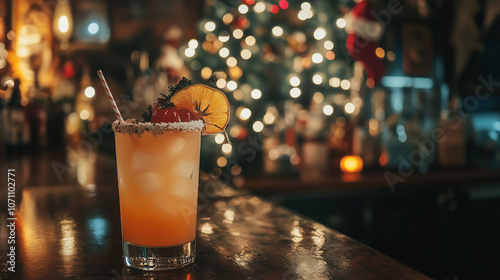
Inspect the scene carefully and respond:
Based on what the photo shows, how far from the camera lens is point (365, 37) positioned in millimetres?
3164

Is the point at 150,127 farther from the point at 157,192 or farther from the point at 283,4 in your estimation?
the point at 283,4

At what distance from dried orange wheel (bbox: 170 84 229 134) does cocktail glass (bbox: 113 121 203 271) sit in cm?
3

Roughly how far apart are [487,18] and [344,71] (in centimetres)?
132

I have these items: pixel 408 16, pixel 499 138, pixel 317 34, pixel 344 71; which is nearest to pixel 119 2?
pixel 317 34

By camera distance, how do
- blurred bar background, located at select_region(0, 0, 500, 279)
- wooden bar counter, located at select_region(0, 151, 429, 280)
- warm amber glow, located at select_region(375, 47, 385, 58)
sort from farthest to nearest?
1. warm amber glow, located at select_region(375, 47, 385, 58)
2. blurred bar background, located at select_region(0, 0, 500, 279)
3. wooden bar counter, located at select_region(0, 151, 429, 280)

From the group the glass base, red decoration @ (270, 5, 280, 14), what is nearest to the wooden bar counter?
the glass base

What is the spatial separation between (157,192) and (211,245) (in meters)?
0.14

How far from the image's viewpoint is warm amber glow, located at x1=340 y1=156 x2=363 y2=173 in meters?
3.13

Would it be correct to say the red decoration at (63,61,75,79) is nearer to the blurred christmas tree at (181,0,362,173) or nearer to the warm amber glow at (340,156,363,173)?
the blurred christmas tree at (181,0,362,173)

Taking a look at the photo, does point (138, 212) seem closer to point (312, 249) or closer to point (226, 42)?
point (312, 249)

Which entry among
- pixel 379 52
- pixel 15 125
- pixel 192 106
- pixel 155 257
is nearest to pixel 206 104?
pixel 192 106

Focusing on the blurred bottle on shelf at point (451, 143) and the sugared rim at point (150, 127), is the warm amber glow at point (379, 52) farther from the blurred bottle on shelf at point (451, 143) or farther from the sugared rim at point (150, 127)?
the sugared rim at point (150, 127)

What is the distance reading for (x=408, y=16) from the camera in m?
3.52

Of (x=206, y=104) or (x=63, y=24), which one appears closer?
(x=206, y=104)
